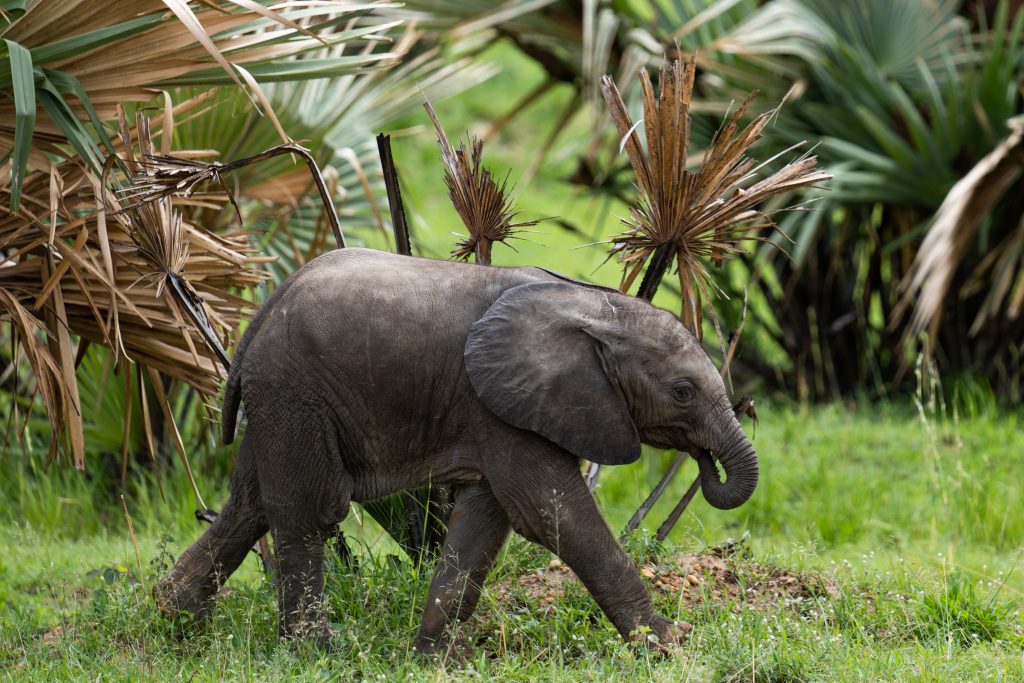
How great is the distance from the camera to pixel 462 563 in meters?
4.43

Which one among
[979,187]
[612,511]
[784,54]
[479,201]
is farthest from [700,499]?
[479,201]

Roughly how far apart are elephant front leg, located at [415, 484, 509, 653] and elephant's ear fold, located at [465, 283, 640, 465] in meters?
0.36

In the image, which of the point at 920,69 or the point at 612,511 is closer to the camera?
the point at 612,511

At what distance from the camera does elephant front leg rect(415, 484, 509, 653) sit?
174 inches

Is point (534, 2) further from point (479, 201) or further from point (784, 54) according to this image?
point (479, 201)

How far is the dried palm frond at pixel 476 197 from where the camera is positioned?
4.76 meters

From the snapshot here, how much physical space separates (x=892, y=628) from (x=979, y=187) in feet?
12.2

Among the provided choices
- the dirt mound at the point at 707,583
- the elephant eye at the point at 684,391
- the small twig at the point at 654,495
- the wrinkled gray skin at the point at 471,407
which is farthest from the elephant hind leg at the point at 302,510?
the small twig at the point at 654,495

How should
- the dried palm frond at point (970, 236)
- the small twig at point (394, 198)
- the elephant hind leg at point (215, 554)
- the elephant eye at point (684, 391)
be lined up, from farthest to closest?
1. the dried palm frond at point (970, 236)
2. the small twig at point (394, 198)
3. the elephant hind leg at point (215, 554)
4. the elephant eye at point (684, 391)

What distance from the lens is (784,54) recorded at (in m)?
8.88

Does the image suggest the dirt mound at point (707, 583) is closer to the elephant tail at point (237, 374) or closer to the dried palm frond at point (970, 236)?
the elephant tail at point (237, 374)

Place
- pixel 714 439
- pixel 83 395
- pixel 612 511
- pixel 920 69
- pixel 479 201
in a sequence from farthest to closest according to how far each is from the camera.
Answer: pixel 920 69 → pixel 612 511 → pixel 83 395 → pixel 479 201 → pixel 714 439

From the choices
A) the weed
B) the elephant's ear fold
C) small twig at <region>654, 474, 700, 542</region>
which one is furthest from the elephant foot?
the weed

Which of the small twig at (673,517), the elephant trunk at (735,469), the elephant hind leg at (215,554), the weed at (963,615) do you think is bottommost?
the weed at (963,615)
